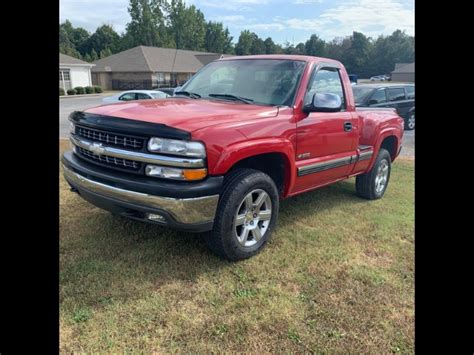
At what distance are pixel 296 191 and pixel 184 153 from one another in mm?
1658

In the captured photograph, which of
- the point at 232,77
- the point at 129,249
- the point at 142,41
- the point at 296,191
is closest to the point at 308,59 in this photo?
the point at 232,77

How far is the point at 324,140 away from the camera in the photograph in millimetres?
4406

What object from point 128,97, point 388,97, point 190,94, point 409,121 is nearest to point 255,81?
point 190,94

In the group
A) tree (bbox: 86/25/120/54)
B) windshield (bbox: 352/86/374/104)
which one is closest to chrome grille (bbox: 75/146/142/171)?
windshield (bbox: 352/86/374/104)

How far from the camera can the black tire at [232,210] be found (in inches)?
133


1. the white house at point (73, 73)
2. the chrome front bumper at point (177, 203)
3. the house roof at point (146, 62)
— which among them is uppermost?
the house roof at point (146, 62)

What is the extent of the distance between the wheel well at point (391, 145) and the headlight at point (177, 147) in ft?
Result: 13.4

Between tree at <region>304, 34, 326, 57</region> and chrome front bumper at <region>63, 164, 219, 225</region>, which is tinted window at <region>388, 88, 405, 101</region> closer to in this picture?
chrome front bumper at <region>63, 164, 219, 225</region>

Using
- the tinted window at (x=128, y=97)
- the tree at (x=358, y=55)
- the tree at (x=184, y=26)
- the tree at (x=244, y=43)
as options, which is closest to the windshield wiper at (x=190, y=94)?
the tinted window at (x=128, y=97)

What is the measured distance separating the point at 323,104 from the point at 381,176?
2559 millimetres

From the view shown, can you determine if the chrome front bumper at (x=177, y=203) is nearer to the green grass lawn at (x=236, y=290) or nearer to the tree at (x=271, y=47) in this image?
the green grass lawn at (x=236, y=290)

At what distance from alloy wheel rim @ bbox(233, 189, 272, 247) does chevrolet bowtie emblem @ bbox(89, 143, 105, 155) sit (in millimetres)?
1313

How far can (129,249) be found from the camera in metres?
3.78

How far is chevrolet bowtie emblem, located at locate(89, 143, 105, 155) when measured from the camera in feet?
11.2
